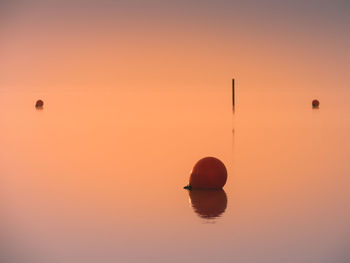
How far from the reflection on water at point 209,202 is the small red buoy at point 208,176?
0.09 metres

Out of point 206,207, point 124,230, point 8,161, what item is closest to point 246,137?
point 8,161

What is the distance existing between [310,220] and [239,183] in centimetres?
183

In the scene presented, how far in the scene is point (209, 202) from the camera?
5754 millimetres

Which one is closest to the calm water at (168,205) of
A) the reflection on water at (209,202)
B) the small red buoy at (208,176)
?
the reflection on water at (209,202)

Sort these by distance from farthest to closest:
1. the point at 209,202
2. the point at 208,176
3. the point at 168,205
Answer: the point at 208,176, the point at 209,202, the point at 168,205

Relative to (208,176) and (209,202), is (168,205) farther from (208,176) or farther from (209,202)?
(208,176)

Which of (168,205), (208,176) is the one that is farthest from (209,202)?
(208,176)

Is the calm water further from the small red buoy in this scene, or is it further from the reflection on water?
the small red buoy

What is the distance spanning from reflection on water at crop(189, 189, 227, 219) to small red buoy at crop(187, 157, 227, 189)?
0.09 m

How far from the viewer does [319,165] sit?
27.2ft

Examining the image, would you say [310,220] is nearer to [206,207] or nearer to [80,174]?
[206,207]

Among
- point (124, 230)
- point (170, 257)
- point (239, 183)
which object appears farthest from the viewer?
point (239, 183)

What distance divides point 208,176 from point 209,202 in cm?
77

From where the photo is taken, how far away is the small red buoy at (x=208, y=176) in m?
6.49
